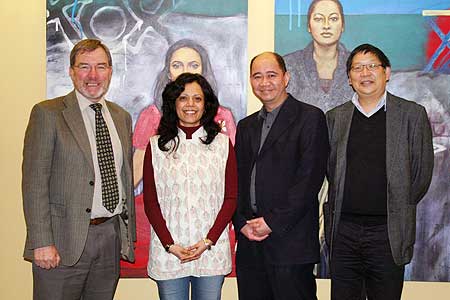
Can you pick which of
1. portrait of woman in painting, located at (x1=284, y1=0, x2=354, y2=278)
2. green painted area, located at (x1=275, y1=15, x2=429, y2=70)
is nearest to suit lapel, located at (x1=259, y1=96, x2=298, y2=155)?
portrait of woman in painting, located at (x1=284, y1=0, x2=354, y2=278)

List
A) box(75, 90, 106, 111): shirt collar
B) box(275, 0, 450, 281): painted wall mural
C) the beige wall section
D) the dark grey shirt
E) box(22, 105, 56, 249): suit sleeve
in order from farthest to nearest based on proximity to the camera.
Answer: the beige wall section
box(275, 0, 450, 281): painted wall mural
the dark grey shirt
box(75, 90, 106, 111): shirt collar
box(22, 105, 56, 249): suit sleeve

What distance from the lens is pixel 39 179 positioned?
2637 mm

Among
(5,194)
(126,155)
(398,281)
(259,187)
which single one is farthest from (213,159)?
(5,194)

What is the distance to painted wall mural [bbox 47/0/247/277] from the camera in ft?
12.2

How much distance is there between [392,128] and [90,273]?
1.82m

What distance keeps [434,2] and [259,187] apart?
1909mm

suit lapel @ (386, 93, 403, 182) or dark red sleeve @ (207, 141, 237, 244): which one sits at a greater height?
suit lapel @ (386, 93, 403, 182)

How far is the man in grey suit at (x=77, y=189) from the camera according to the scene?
265 centimetres

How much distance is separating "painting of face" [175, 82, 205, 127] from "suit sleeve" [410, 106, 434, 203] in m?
1.21

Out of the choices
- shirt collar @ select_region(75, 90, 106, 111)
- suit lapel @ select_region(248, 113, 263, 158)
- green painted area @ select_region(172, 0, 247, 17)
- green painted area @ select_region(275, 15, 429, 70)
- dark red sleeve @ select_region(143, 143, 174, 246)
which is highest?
green painted area @ select_region(172, 0, 247, 17)

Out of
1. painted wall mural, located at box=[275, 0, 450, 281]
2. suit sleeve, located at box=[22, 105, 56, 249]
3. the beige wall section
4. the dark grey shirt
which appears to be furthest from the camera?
the beige wall section

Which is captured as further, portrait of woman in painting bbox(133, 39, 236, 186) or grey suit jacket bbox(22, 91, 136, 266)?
portrait of woman in painting bbox(133, 39, 236, 186)

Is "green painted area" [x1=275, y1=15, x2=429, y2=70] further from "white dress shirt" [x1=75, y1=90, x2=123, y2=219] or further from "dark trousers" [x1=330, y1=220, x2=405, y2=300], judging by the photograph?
"white dress shirt" [x1=75, y1=90, x2=123, y2=219]

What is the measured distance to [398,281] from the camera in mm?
2930
